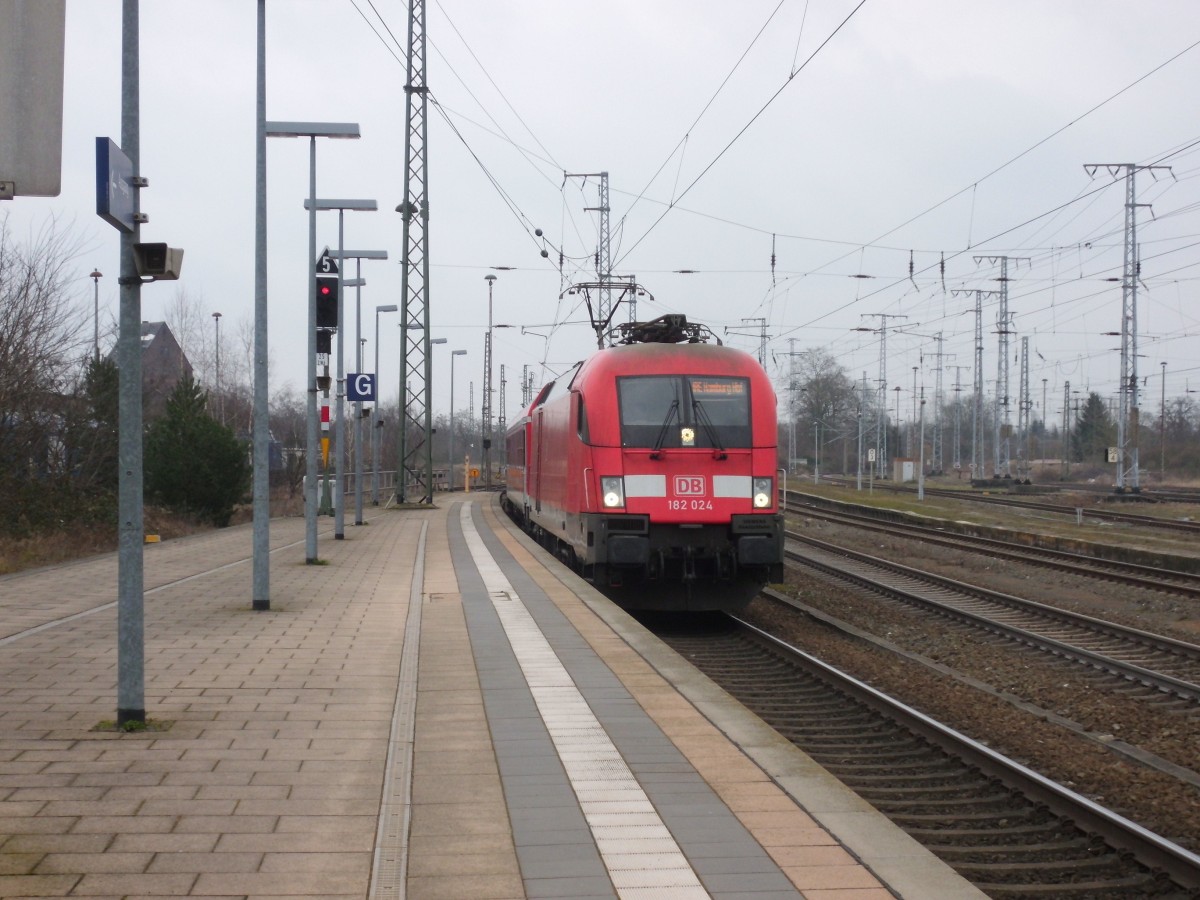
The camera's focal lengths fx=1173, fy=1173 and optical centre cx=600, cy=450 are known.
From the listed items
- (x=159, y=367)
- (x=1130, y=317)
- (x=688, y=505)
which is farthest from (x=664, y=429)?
(x=159, y=367)

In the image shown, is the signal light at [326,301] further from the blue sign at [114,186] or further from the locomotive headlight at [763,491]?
the blue sign at [114,186]

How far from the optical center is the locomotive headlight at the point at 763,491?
12938 mm

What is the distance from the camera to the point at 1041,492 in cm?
5044

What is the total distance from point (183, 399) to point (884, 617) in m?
19.8

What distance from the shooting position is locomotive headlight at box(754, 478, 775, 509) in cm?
1294

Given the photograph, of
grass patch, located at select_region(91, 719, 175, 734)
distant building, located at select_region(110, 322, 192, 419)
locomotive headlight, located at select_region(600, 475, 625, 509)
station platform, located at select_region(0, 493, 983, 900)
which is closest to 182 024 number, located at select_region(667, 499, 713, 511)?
locomotive headlight, located at select_region(600, 475, 625, 509)

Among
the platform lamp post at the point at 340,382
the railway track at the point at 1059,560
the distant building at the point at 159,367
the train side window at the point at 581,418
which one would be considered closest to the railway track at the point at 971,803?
the train side window at the point at 581,418

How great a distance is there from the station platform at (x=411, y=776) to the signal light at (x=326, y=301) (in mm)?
5866

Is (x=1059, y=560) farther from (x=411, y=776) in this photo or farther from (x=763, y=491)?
(x=411, y=776)

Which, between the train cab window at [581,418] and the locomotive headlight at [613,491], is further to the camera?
the train cab window at [581,418]

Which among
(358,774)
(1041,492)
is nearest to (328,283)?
(358,774)

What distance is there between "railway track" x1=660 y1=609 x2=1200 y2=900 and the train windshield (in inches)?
141

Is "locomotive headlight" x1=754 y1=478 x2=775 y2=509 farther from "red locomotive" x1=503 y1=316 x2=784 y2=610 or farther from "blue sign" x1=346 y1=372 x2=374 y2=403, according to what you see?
"blue sign" x1=346 y1=372 x2=374 y2=403

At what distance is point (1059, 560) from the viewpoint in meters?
21.1
